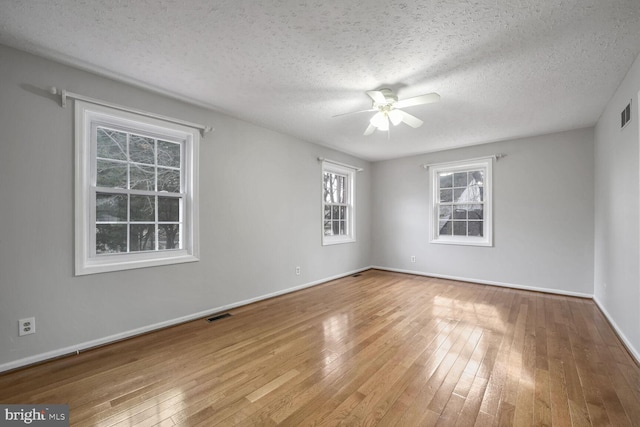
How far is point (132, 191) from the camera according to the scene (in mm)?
2824

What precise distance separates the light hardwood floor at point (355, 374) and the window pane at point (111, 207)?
1.20 metres

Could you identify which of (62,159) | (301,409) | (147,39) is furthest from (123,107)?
(301,409)

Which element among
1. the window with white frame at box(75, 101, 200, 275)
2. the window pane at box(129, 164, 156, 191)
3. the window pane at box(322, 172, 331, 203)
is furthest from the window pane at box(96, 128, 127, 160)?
the window pane at box(322, 172, 331, 203)

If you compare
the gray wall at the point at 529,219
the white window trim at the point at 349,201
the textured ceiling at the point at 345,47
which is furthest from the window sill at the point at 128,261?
the gray wall at the point at 529,219

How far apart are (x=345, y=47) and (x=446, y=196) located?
4.06 m

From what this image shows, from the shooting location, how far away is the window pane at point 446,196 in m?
5.35

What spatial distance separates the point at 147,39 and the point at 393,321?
349cm

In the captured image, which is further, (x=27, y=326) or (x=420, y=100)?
(x=420, y=100)

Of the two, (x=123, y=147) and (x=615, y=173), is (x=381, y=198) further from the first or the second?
(x=123, y=147)

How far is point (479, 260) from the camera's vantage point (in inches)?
194

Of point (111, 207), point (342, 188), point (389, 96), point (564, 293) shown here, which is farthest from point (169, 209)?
point (564, 293)

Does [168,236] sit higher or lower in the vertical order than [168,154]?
lower

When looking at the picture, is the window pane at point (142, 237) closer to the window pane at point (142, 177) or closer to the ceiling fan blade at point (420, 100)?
the window pane at point (142, 177)

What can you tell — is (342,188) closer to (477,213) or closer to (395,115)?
(477,213)
